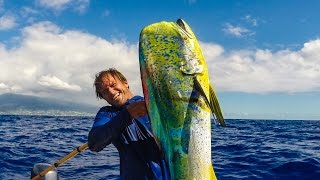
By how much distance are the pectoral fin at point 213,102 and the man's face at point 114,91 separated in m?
1.81

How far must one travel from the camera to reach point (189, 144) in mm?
2609

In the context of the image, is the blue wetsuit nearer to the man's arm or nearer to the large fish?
the man's arm

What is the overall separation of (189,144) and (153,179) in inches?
65.6

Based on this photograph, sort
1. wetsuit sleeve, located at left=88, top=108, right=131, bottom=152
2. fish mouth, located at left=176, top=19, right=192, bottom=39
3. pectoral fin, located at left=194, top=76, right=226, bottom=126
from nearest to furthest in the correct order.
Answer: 1. pectoral fin, located at left=194, top=76, right=226, bottom=126
2. fish mouth, located at left=176, top=19, right=192, bottom=39
3. wetsuit sleeve, located at left=88, top=108, right=131, bottom=152

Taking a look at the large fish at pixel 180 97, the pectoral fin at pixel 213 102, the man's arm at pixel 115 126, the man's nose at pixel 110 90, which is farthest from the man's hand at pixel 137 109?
the man's nose at pixel 110 90

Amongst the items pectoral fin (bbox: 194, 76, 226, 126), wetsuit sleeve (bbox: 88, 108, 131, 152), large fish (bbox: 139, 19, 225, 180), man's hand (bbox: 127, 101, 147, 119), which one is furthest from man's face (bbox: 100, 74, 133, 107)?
pectoral fin (bbox: 194, 76, 226, 126)

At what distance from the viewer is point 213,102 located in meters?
2.61

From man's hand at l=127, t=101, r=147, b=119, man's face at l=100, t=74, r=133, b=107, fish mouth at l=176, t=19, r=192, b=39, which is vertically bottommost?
man's hand at l=127, t=101, r=147, b=119

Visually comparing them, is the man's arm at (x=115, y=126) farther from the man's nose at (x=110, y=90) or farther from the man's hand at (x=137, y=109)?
the man's nose at (x=110, y=90)

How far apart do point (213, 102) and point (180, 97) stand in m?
0.24

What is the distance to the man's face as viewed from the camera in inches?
165

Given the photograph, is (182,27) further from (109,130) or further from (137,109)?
(109,130)

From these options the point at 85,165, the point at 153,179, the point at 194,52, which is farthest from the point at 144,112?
the point at 85,165

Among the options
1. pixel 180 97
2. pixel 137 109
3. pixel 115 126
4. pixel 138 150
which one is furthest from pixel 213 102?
pixel 138 150
